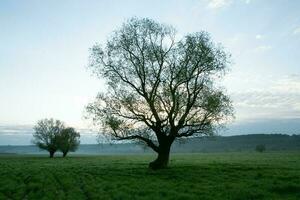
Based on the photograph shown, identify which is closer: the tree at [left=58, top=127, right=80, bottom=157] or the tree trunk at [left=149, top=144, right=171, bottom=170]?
the tree trunk at [left=149, top=144, right=171, bottom=170]

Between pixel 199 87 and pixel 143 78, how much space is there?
644 centimetres

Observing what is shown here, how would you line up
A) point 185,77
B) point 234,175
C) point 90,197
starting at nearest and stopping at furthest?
point 90,197 < point 234,175 < point 185,77

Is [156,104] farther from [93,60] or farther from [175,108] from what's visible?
[93,60]

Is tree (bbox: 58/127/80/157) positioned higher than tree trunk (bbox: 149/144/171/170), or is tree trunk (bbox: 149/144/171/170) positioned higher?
tree (bbox: 58/127/80/157)

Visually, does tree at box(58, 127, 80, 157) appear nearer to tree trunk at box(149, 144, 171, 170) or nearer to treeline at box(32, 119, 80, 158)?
treeline at box(32, 119, 80, 158)

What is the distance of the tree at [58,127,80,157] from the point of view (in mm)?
122188

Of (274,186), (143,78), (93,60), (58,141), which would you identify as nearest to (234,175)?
(274,186)

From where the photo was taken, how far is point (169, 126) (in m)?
45.4

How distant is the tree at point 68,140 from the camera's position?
401 feet

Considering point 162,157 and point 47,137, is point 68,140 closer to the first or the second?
point 47,137

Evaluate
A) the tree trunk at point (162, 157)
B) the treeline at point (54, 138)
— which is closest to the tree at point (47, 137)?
the treeline at point (54, 138)

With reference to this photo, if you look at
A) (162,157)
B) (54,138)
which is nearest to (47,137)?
(54,138)

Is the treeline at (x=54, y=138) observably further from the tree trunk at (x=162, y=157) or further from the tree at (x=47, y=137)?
the tree trunk at (x=162, y=157)

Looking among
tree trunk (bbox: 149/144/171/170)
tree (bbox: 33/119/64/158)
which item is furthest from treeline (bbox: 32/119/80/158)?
tree trunk (bbox: 149/144/171/170)
